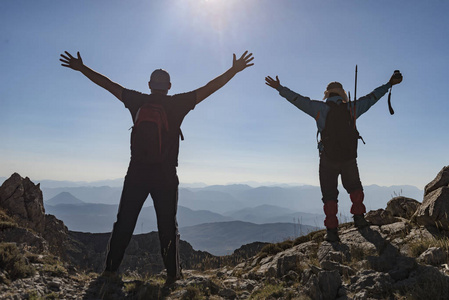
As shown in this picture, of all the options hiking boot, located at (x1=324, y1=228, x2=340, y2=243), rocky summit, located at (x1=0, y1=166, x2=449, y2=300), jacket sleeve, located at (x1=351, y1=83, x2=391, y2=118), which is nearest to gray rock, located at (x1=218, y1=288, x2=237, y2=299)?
rocky summit, located at (x1=0, y1=166, x2=449, y2=300)

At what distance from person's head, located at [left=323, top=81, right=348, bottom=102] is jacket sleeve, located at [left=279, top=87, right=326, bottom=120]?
0.44 metres

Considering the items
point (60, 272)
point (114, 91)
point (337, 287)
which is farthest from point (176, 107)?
point (337, 287)

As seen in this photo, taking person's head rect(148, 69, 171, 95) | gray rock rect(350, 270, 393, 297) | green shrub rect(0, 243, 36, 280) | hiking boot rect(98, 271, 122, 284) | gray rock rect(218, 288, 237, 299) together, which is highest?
person's head rect(148, 69, 171, 95)

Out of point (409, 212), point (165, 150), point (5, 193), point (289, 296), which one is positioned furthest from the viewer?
point (5, 193)

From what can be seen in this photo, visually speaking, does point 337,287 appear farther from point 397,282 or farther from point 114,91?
point 114,91

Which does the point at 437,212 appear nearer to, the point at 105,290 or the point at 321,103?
the point at 321,103

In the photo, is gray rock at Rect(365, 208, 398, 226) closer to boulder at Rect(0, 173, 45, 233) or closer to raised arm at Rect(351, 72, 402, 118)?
raised arm at Rect(351, 72, 402, 118)

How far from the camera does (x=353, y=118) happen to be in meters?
7.00

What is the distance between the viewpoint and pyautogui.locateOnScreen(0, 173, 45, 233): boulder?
19.1 meters

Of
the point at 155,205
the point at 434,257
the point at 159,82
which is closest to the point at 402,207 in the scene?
the point at 434,257

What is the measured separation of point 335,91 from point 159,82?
4643 mm

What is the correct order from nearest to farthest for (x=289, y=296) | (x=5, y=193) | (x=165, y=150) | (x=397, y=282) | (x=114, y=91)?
(x=397, y=282), (x=289, y=296), (x=165, y=150), (x=114, y=91), (x=5, y=193)

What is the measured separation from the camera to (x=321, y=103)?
7176 mm

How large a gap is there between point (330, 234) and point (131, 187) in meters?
5.01
